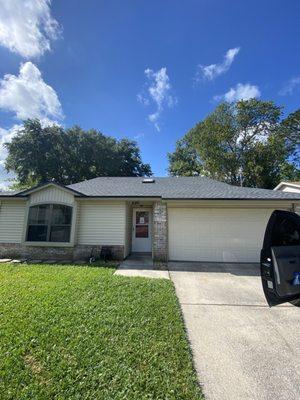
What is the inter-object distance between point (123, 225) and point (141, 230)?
85.1 inches

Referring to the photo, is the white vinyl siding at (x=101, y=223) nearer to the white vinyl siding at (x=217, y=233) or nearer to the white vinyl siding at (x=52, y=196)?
the white vinyl siding at (x=52, y=196)

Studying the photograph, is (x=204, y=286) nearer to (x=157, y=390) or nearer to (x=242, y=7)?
(x=157, y=390)

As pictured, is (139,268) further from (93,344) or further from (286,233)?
(286,233)

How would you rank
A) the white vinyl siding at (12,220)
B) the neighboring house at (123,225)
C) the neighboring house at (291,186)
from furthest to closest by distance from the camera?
1. the neighboring house at (291,186)
2. the white vinyl siding at (12,220)
3. the neighboring house at (123,225)

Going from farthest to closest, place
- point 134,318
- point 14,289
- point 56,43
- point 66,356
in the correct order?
point 56,43
point 14,289
point 134,318
point 66,356

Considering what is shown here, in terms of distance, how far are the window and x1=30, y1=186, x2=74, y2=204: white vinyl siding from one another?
0.22 m

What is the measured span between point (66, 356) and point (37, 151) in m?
26.6

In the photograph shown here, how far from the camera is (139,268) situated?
7.88 metres

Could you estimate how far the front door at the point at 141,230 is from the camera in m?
11.1

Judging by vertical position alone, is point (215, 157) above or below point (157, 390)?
above

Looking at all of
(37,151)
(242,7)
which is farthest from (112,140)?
(242,7)

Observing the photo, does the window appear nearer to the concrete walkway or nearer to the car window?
the concrete walkway

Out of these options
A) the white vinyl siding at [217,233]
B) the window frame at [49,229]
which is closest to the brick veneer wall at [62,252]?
the window frame at [49,229]

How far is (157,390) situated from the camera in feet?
7.79
